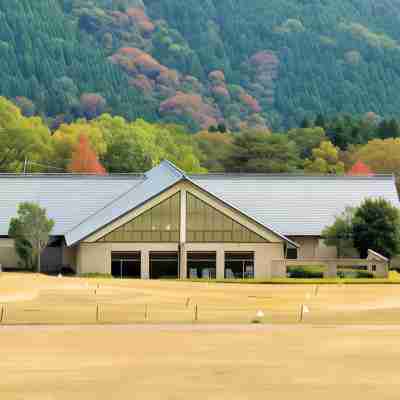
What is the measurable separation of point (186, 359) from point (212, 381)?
167 inches

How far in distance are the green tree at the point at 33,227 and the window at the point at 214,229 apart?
28.9 ft

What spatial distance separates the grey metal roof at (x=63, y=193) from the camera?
91.2 metres

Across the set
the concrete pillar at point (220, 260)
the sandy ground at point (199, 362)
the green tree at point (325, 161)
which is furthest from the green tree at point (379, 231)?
the green tree at point (325, 161)

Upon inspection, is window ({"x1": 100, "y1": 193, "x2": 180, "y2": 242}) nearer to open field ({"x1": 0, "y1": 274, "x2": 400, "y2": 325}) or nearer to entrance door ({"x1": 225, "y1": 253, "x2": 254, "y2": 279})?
entrance door ({"x1": 225, "y1": 253, "x2": 254, "y2": 279})

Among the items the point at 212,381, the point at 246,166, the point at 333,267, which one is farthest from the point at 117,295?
the point at 246,166

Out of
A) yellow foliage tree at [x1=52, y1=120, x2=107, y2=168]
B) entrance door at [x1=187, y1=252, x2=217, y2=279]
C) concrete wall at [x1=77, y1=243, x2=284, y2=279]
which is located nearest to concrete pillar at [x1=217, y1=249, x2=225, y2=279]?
concrete wall at [x1=77, y1=243, x2=284, y2=279]

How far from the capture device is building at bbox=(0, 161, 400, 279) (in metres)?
83.4

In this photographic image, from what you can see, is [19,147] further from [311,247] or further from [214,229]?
[214,229]

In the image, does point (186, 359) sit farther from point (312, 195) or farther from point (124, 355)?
point (312, 195)

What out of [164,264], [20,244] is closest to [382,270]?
[164,264]

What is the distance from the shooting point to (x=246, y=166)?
173500 mm

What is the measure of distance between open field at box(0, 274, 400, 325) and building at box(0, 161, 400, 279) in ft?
29.5

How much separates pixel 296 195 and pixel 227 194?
480 cm

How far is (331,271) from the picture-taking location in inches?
3066
